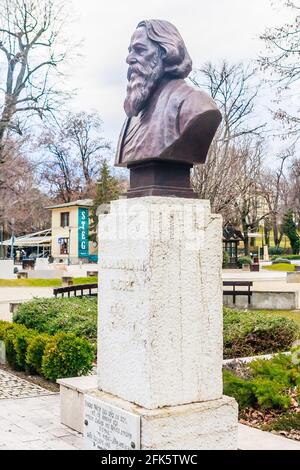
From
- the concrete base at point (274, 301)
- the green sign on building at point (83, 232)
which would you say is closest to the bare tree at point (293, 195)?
the green sign on building at point (83, 232)

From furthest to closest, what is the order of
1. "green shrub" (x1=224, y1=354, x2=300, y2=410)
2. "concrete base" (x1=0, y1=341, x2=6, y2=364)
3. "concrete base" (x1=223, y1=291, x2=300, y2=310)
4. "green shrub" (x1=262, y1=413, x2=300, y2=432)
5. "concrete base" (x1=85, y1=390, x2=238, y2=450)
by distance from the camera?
"concrete base" (x1=223, y1=291, x2=300, y2=310), "concrete base" (x1=0, y1=341, x2=6, y2=364), "green shrub" (x1=224, y1=354, x2=300, y2=410), "green shrub" (x1=262, y1=413, x2=300, y2=432), "concrete base" (x1=85, y1=390, x2=238, y2=450)

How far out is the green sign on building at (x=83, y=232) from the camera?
5419cm

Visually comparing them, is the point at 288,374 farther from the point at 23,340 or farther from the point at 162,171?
the point at 23,340

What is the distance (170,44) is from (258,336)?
20.8 ft

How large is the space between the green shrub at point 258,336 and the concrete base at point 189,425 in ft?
15.9

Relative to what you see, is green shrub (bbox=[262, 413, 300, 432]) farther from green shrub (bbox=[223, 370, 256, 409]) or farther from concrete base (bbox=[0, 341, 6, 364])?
concrete base (bbox=[0, 341, 6, 364])

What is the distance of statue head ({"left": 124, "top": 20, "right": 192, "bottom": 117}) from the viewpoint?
454cm

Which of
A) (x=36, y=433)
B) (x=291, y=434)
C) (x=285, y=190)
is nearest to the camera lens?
(x=291, y=434)

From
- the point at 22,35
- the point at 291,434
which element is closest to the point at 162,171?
the point at 291,434

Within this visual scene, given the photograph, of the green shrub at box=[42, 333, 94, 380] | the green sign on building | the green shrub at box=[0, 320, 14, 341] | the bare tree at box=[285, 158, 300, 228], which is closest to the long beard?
the green shrub at box=[42, 333, 94, 380]

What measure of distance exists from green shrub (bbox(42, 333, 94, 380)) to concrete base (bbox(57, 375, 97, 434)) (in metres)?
1.52

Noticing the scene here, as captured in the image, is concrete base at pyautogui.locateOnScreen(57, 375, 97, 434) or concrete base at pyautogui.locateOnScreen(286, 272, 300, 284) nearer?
concrete base at pyautogui.locateOnScreen(57, 375, 97, 434)

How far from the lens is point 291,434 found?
5.60 metres

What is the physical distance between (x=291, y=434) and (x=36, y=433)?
102 inches
